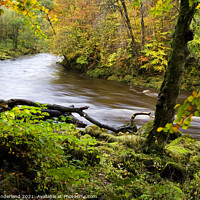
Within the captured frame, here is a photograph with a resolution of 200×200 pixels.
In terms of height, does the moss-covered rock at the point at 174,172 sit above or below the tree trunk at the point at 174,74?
below

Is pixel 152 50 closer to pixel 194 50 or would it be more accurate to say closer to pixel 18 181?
pixel 194 50

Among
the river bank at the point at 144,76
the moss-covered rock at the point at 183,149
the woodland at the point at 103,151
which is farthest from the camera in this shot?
the river bank at the point at 144,76

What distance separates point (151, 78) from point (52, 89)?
26.2 feet

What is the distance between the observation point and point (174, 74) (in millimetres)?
3365

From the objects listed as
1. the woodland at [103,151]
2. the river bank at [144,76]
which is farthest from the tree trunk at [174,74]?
the river bank at [144,76]

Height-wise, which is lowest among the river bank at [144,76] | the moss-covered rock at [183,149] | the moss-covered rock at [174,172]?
the moss-covered rock at [174,172]

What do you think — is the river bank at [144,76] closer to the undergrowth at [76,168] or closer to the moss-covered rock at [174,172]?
the moss-covered rock at [174,172]

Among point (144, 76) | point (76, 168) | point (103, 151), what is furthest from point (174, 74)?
point (144, 76)

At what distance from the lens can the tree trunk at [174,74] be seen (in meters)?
3.15

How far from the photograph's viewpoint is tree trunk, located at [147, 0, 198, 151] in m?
3.15

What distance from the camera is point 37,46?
47.0 metres

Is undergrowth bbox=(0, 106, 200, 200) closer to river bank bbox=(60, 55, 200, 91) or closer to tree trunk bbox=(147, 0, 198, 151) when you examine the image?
tree trunk bbox=(147, 0, 198, 151)

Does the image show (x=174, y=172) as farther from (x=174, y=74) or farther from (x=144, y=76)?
(x=144, y=76)

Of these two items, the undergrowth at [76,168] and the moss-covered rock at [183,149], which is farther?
the moss-covered rock at [183,149]
